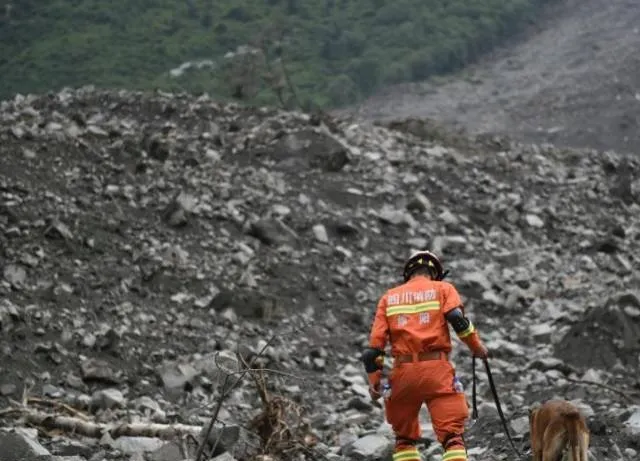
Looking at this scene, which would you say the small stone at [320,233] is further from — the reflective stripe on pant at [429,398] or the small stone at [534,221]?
the reflective stripe on pant at [429,398]

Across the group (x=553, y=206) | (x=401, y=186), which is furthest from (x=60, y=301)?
(x=553, y=206)

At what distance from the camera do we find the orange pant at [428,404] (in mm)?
6422

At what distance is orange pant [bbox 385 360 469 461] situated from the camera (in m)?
6.42

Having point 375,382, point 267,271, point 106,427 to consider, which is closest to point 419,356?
point 375,382

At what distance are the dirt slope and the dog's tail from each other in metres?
31.1

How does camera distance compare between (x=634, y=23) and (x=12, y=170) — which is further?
(x=634, y=23)

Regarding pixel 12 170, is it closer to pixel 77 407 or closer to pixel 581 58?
pixel 77 407

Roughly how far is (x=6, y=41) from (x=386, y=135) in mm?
33921

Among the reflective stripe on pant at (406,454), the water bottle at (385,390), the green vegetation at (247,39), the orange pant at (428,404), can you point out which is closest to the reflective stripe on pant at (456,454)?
the orange pant at (428,404)

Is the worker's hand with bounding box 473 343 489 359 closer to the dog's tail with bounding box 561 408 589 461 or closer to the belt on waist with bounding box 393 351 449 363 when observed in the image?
the belt on waist with bounding box 393 351 449 363

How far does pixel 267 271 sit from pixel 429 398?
6.88 meters

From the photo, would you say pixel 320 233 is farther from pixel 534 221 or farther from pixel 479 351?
pixel 479 351

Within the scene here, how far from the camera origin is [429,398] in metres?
6.58

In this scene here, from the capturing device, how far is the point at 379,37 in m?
56.4
